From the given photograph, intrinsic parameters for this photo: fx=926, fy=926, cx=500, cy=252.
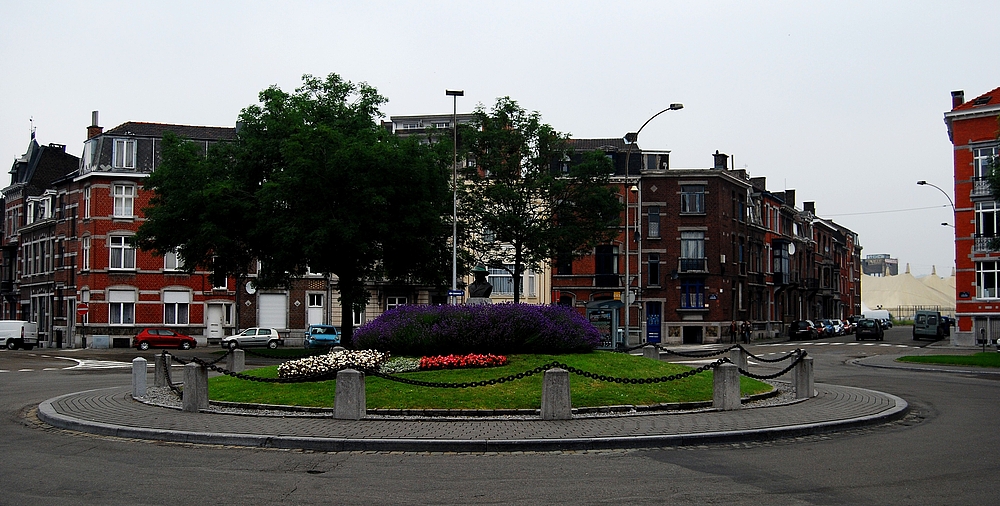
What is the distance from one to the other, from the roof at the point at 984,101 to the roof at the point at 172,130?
4428 cm

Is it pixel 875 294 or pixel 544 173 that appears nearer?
pixel 544 173

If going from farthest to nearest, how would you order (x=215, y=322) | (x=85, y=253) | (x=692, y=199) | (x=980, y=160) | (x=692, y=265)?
(x=692, y=199)
(x=692, y=265)
(x=215, y=322)
(x=85, y=253)
(x=980, y=160)

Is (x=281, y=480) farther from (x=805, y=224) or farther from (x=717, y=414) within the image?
(x=805, y=224)

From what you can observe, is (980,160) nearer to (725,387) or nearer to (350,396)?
(725,387)

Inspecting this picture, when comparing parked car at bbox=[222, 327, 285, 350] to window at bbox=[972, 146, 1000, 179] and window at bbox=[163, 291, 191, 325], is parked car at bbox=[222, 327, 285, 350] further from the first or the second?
window at bbox=[972, 146, 1000, 179]

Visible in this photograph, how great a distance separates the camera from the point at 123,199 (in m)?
58.4

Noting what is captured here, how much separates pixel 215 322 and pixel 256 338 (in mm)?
6701

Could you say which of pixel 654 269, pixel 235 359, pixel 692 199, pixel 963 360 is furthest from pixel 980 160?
pixel 235 359

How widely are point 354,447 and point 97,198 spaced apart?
51.3 metres

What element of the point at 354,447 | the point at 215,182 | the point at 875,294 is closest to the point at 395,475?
the point at 354,447

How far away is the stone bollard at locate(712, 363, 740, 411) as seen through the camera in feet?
53.9

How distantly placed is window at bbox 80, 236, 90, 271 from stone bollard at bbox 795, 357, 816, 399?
50.4 m

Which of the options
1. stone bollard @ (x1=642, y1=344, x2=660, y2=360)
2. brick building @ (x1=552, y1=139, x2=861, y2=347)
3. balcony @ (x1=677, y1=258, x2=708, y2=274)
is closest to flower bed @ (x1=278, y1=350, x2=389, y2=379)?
stone bollard @ (x1=642, y1=344, x2=660, y2=360)

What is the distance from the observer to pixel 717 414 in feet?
51.8
